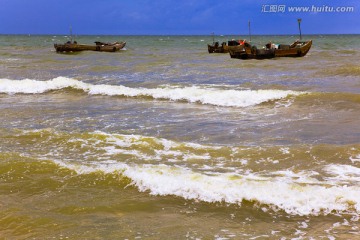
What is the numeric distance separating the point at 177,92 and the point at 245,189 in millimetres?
11399

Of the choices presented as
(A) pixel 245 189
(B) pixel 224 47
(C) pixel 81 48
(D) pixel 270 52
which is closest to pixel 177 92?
(A) pixel 245 189

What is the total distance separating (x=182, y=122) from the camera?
11.2 m

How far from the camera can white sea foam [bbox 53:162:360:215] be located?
5.16 m

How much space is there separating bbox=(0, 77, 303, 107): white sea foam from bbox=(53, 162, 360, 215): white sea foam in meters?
8.60

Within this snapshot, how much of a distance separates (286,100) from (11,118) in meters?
9.18

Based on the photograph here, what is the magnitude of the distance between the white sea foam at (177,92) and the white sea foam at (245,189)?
860 cm

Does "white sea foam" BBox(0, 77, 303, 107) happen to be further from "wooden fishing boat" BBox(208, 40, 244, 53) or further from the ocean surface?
"wooden fishing boat" BBox(208, 40, 244, 53)

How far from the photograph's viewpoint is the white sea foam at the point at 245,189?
5.16 m

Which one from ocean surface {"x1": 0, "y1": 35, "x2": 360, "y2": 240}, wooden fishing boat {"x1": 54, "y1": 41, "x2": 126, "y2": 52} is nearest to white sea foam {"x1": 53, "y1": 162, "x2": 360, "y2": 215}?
ocean surface {"x1": 0, "y1": 35, "x2": 360, "y2": 240}

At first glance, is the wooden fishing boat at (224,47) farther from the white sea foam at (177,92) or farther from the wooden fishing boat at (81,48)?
the white sea foam at (177,92)

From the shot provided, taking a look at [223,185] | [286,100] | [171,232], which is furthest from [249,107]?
[171,232]

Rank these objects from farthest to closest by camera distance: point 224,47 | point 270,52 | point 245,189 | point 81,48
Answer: point 81,48 < point 224,47 < point 270,52 < point 245,189

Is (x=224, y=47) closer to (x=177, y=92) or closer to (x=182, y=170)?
(x=177, y=92)

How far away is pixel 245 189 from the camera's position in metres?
5.64
